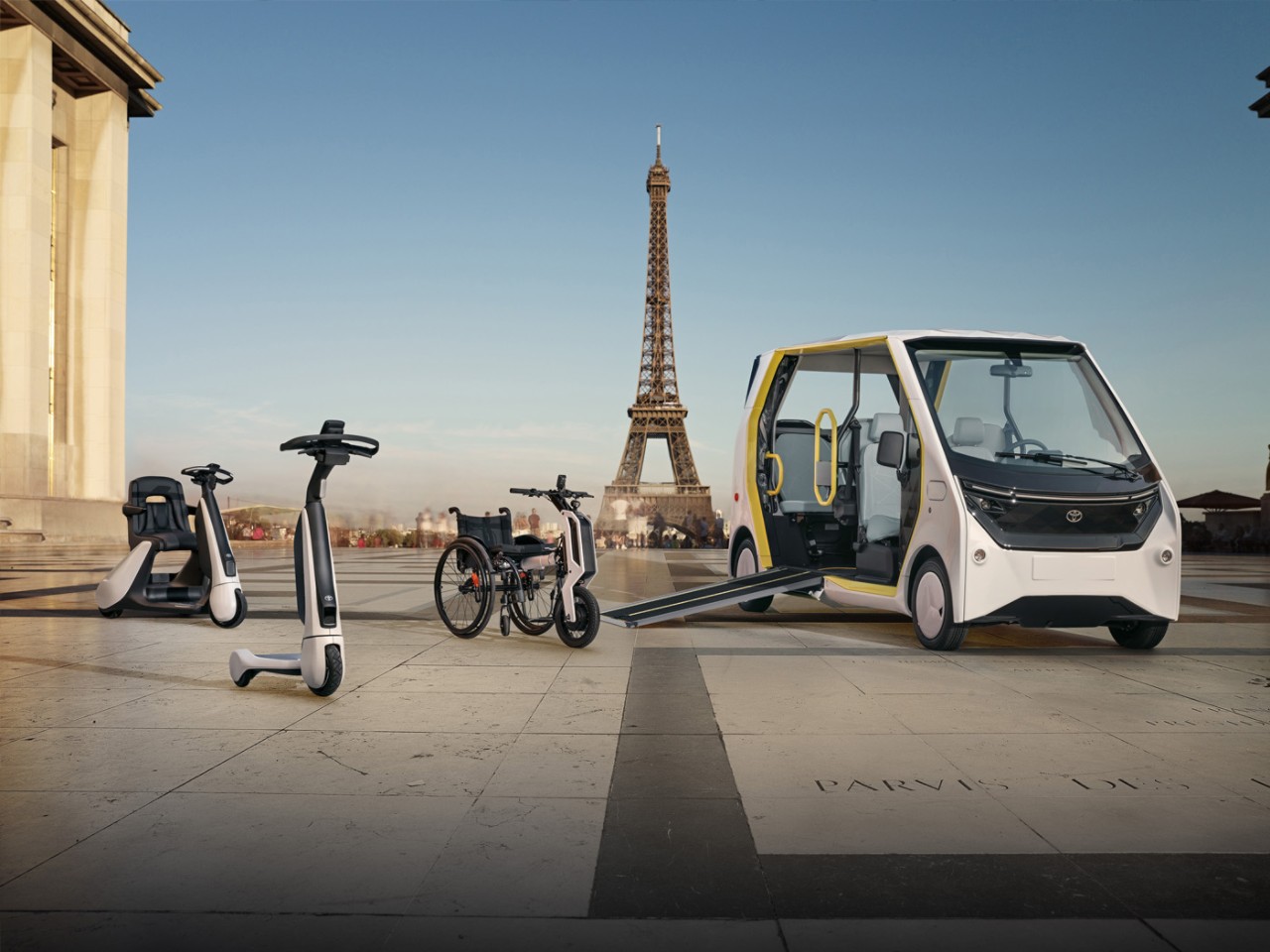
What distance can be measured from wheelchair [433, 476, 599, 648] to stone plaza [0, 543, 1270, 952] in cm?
71

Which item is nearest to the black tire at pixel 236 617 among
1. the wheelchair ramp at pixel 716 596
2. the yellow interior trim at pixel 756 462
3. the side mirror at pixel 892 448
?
the wheelchair ramp at pixel 716 596

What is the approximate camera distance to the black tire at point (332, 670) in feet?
16.7

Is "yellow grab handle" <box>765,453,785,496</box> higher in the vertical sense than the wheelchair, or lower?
higher

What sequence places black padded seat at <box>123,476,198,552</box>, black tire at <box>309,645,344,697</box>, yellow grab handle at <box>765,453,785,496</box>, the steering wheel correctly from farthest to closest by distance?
yellow grab handle at <box>765,453,785,496</box>
black padded seat at <box>123,476,198,552</box>
the steering wheel
black tire at <box>309,645,344,697</box>

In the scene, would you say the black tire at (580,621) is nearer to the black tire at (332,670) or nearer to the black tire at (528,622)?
the black tire at (528,622)

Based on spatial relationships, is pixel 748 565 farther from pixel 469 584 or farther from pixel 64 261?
pixel 64 261

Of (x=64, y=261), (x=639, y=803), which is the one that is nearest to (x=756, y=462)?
(x=639, y=803)

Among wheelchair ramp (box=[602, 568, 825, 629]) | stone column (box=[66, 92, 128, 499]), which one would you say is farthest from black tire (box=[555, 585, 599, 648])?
stone column (box=[66, 92, 128, 499])

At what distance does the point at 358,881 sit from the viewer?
2572 millimetres

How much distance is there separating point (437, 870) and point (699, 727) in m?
1.97

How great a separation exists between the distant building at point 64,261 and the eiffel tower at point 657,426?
98.6 ft

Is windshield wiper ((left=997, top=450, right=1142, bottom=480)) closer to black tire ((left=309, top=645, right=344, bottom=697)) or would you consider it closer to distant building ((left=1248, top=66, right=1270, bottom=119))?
black tire ((left=309, top=645, right=344, bottom=697))

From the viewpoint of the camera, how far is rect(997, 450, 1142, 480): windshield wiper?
6863 millimetres

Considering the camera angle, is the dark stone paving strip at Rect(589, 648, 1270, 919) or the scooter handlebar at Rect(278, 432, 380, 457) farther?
the scooter handlebar at Rect(278, 432, 380, 457)
